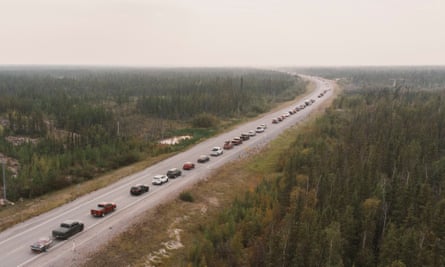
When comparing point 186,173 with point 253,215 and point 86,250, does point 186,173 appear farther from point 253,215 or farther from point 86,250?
point 86,250

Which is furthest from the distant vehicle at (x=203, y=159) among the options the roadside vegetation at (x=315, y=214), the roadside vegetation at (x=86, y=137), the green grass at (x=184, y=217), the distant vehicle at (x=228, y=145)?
the distant vehicle at (x=228, y=145)

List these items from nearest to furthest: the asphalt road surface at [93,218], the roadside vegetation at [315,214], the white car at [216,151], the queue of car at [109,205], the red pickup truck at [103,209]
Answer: the asphalt road surface at [93,218], the roadside vegetation at [315,214], the queue of car at [109,205], the red pickup truck at [103,209], the white car at [216,151]

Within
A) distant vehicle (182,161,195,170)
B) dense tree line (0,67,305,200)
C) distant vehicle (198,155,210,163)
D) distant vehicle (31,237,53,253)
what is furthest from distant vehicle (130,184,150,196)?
distant vehicle (198,155,210,163)

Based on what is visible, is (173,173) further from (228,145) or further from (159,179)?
(228,145)

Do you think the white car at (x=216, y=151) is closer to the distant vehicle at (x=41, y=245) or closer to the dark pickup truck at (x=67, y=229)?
the dark pickup truck at (x=67, y=229)

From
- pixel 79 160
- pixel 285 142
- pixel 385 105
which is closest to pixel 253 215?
pixel 79 160
